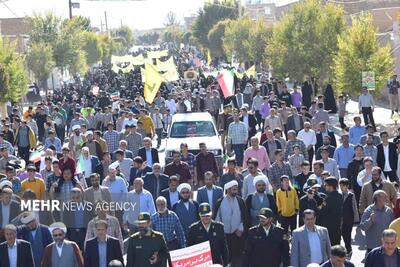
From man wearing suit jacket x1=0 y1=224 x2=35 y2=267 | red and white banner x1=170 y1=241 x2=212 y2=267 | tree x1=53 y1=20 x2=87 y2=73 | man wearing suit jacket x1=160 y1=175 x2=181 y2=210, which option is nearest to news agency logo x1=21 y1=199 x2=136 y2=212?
Answer: man wearing suit jacket x1=160 y1=175 x2=181 y2=210

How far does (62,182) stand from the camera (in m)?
14.7

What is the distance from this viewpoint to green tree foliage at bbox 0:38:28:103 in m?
38.4

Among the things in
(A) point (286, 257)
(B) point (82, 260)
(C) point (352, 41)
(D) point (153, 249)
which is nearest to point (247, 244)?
(A) point (286, 257)

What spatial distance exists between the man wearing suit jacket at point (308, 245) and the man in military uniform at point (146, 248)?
1453 mm

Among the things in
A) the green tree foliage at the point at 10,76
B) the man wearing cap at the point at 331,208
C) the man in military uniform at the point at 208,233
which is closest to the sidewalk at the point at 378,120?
the green tree foliage at the point at 10,76

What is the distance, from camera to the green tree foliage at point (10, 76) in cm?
3841

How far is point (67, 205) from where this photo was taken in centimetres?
1341

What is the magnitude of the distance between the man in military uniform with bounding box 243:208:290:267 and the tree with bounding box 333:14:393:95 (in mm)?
21657

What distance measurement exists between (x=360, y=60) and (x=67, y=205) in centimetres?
2019

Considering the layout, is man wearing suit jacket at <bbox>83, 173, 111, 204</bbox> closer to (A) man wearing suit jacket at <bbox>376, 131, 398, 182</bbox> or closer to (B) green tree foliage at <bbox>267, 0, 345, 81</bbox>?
(A) man wearing suit jacket at <bbox>376, 131, 398, 182</bbox>

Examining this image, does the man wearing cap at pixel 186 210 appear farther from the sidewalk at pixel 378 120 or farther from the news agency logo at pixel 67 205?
the sidewalk at pixel 378 120

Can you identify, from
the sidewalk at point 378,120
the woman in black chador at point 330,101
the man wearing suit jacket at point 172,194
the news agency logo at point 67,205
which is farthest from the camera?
the woman in black chador at point 330,101

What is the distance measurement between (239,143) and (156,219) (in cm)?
987

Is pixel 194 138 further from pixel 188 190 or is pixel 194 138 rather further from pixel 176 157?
→ pixel 188 190
